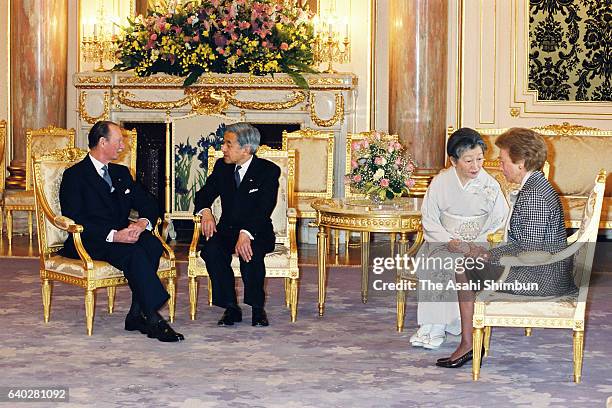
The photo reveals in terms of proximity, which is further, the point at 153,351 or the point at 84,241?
the point at 84,241

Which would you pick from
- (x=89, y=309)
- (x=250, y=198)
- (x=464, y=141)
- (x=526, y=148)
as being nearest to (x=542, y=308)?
(x=526, y=148)

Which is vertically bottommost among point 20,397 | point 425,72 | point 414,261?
point 20,397

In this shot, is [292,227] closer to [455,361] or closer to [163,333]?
[163,333]

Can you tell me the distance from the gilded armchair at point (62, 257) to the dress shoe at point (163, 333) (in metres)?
0.38

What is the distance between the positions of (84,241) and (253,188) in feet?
3.53

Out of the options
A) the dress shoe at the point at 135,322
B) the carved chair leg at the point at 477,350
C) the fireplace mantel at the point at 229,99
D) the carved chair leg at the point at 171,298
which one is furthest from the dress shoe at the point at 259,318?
the fireplace mantel at the point at 229,99

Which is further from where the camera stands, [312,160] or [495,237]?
[312,160]

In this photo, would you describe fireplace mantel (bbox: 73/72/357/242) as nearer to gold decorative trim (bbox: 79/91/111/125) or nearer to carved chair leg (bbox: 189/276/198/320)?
gold decorative trim (bbox: 79/91/111/125)

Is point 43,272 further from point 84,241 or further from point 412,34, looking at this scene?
point 412,34

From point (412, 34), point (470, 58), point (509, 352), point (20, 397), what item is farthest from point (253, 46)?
point (20, 397)

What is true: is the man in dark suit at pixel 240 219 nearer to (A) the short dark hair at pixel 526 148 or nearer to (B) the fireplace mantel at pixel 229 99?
(A) the short dark hair at pixel 526 148

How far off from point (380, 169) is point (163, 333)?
1647 millimetres

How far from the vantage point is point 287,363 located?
5.74 metres

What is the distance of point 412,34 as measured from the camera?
1057 cm
